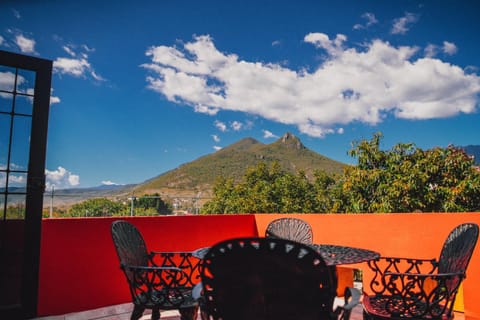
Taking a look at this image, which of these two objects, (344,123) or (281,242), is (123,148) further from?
(281,242)

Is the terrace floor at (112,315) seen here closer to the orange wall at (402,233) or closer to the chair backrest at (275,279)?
the orange wall at (402,233)

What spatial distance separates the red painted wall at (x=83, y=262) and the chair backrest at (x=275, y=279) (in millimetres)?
2341

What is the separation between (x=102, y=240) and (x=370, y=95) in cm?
3189

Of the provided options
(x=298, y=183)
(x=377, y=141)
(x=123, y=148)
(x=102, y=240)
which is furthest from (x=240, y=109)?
(x=102, y=240)

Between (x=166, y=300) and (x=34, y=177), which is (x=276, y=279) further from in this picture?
(x=34, y=177)

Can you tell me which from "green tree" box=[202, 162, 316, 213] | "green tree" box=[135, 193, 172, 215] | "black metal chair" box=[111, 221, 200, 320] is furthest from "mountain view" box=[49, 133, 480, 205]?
"black metal chair" box=[111, 221, 200, 320]

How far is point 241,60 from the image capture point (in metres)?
27.9

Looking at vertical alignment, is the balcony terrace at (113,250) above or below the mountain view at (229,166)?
below

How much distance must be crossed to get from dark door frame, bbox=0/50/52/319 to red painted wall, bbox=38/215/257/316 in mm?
178

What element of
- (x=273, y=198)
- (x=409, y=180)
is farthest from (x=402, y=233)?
(x=273, y=198)

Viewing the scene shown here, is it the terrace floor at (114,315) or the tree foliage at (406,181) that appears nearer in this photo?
the terrace floor at (114,315)

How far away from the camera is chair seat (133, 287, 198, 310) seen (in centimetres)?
191

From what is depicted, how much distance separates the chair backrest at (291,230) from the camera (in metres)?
3.12

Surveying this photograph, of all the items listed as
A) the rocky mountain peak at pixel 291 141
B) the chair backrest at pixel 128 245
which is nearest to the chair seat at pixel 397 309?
the chair backrest at pixel 128 245
